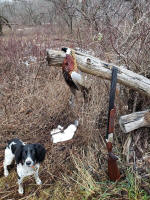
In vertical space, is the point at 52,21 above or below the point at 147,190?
above

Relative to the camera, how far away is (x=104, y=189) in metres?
2.27

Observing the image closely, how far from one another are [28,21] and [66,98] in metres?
5.85

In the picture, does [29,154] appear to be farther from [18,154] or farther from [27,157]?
[18,154]

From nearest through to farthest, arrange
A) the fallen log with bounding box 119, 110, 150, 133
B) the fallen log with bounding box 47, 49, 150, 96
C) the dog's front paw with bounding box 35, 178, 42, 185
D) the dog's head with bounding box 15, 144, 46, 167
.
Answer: the fallen log with bounding box 47, 49, 150, 96 < the dog's head with bounding box 15, 144, 46, 167 < the fallen log with bounding box 119, 110, 150, 133 < the dog's front paw with bounding box 35, 178, 42, 185

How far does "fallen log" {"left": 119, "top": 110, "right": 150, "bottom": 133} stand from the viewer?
2.35m

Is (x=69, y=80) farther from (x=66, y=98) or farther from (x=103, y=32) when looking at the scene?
(x=103, y=32)

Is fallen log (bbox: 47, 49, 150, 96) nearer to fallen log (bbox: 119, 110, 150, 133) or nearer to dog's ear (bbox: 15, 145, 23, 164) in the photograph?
fallen log (bbox: 119, 110, 150, 133)

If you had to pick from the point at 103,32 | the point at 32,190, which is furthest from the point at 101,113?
the point at 103,32

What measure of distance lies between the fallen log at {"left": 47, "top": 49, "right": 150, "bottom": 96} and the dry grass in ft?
2.26

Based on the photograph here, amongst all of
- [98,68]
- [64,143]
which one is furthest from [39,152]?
[98,68]

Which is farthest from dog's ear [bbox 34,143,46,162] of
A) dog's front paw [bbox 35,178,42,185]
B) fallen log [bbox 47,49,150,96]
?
fallen log [bbox 47,49,150,96]

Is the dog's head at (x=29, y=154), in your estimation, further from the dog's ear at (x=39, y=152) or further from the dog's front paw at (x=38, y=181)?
the dog's front paw at (x=38, y=181)

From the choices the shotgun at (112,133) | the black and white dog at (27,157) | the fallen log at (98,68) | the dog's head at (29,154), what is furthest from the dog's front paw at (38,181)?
the fallen log at (98,68)

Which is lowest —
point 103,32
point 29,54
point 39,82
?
point 39,82
